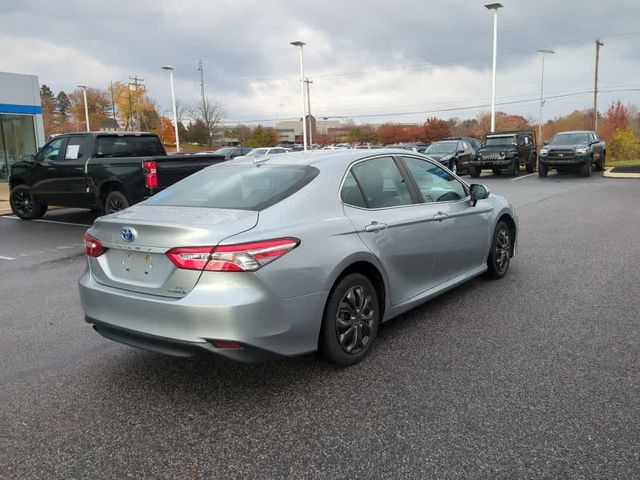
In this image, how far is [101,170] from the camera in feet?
34.8

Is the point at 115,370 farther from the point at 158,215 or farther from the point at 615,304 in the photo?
the point at 615,304

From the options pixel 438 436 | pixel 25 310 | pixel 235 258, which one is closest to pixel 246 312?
pixel 235 258

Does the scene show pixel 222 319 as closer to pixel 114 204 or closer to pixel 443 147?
pixel 114 204

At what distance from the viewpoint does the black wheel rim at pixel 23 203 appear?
12672 millimetres

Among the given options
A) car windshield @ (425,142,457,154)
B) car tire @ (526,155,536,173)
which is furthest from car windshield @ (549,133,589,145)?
car windshield @ (425,142,457,154)

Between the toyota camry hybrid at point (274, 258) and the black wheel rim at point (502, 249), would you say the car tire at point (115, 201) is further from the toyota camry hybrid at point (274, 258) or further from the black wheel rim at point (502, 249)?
the black wheel rim at point (502, 249)

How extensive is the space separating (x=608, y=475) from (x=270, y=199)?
2472mm

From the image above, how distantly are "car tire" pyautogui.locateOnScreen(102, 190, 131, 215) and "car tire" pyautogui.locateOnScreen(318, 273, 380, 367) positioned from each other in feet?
25.0

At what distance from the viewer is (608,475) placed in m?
2.58

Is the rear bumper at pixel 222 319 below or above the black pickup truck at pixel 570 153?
below

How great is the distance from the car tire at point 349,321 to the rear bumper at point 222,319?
17 centimetres

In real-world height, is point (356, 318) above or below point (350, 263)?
below

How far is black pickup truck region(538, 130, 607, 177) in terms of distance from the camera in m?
21.8

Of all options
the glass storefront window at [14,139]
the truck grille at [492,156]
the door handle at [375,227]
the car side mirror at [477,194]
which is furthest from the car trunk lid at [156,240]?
the glass storefront window at [14,139]
